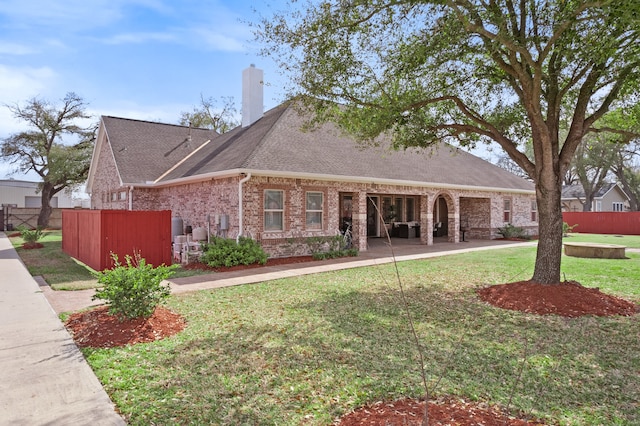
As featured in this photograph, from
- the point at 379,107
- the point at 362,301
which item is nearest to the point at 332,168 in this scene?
the point at 379,107

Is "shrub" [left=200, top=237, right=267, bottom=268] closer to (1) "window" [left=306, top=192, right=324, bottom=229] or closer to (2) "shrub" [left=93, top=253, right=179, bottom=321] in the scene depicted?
(1) "window" [left=306, top=192, right=324, bottom=229]

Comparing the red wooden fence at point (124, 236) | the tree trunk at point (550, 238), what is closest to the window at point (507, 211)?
the tree trunk at point (550, 238)

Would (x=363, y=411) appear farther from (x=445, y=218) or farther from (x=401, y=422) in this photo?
(x=445, y=218)

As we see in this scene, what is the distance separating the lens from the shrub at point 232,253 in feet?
38.0

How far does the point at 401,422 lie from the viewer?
10.4 feet

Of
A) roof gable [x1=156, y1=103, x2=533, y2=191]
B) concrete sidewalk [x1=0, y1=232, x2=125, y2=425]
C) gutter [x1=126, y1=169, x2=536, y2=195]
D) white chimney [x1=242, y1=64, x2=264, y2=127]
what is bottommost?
concrete sidewalk [x1=0, y1=232, x2=125, y2=425]

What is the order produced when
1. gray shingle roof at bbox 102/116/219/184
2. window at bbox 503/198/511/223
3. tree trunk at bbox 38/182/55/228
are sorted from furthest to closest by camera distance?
1. tree trunk at bbox 38/182/55/228
2. window at bbox 503/198/511/223
3. gray shingle roof at bbox 102/116/219/184

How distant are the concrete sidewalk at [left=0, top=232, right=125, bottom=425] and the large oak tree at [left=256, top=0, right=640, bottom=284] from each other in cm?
661

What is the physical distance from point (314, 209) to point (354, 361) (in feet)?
32.3

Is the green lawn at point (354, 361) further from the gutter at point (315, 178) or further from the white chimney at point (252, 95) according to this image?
the white chimney at point (252, 95)

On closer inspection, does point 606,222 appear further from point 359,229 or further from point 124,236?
point 124,236

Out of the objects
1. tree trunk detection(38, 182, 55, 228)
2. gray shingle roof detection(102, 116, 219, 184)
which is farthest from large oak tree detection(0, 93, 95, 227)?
gray shingle roof detection(102, 116, 219, 184)

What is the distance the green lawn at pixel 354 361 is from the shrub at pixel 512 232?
14235mm

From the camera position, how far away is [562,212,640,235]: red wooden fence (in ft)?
95.3
